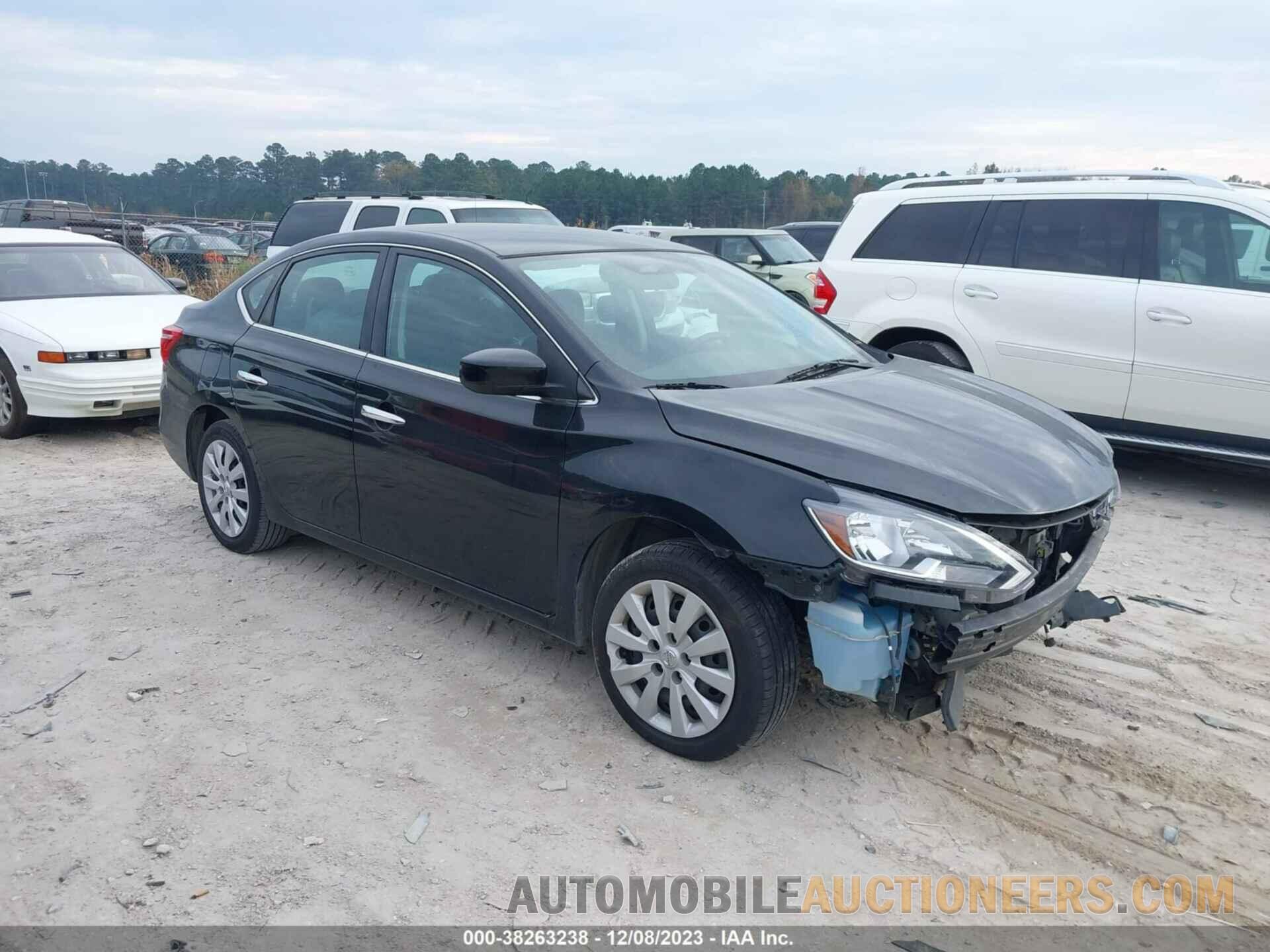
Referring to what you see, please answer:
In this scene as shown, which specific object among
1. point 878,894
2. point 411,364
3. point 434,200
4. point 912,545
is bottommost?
point 878,894

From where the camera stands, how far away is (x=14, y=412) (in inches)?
323

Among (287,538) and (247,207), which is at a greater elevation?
(247,207)

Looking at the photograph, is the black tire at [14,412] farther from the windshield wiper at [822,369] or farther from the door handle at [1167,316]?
the door handle at [1167,316]

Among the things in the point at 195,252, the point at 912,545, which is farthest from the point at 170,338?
the point at 195,252

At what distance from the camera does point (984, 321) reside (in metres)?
7.16

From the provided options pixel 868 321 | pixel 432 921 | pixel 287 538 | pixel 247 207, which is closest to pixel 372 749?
pixel 432 921

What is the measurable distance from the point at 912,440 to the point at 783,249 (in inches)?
551

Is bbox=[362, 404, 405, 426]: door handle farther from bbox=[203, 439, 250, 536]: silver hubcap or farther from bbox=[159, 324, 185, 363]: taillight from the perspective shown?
bbox=[159, 324, 185, 363]: taillight

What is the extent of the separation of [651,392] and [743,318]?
99 cm

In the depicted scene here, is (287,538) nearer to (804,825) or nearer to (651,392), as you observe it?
(651,392)

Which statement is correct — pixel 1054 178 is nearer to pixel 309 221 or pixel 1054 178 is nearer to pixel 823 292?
Result: pixel 823 292

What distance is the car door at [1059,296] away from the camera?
6.70m

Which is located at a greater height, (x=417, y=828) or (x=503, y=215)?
(x=503, y=215)

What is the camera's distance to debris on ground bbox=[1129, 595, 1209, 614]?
477cm
